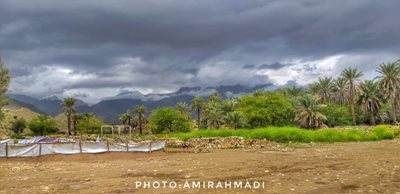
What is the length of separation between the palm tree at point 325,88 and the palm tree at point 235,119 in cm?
3731

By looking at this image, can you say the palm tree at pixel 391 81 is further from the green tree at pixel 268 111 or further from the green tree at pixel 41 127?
the green tree at pixel 41 127

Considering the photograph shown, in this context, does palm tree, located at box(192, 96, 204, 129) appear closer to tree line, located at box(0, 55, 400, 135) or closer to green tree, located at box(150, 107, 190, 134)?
tree line, located at box(0, 55, 400, 135)

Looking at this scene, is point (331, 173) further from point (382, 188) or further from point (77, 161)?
point (77, 161)

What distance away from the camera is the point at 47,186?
55.4ft

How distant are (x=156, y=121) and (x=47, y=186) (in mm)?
83621

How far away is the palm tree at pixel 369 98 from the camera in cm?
9062

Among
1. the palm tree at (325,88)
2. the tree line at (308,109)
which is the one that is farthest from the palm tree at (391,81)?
the palm tree at (325,88)

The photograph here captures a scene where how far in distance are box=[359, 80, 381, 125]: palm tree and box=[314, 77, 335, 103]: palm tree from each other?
17.8 metres

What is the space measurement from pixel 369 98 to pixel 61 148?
76.0 meters

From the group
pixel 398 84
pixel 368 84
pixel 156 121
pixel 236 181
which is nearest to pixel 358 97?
pixel 368 84

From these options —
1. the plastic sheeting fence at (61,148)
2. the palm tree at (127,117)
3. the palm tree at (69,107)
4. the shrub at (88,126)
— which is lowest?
the plastic sheeting fence at (61,148)

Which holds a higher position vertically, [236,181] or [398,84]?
[398,84]

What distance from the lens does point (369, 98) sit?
90.7 metres

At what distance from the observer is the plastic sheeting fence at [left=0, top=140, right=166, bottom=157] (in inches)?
1151
